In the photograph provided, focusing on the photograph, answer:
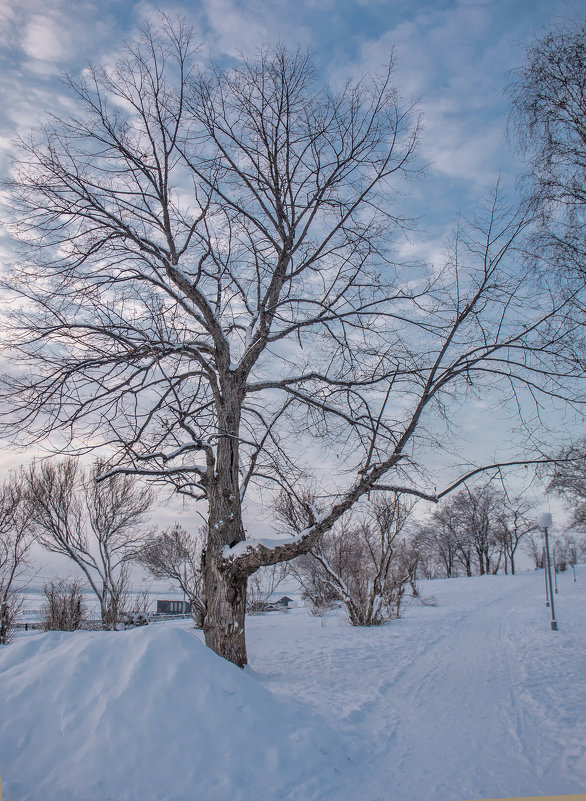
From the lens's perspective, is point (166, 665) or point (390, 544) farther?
point (390, 544)

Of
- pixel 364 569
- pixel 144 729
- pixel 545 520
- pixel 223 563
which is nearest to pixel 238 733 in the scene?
pixel 144 729

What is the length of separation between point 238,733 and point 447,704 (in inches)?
129

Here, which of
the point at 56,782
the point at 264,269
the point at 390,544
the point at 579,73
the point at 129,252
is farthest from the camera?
the point at 390,544

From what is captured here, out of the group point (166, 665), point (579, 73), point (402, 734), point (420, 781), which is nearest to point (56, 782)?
point (166, 665)

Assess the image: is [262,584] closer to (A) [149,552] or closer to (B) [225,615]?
(A) [149,552]

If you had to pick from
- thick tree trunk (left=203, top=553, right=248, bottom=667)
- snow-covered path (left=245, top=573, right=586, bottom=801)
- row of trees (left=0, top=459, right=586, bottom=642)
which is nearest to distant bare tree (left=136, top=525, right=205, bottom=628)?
row of trees (left=0, top=459, right=586, bottom=642)

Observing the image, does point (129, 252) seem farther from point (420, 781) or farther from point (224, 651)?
point (420, 781)

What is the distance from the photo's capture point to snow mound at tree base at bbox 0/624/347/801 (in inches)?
122

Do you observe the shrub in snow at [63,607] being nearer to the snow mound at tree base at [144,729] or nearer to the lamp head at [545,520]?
the snow mound at tree base at [144,729]

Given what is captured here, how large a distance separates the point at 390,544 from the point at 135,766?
12970 millimetres

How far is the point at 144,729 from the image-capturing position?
3.40 m

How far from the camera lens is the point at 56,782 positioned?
3029 millimetres

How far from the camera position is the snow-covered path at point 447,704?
363 centimetres

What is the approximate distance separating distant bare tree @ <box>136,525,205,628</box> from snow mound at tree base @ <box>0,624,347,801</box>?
500 inches
